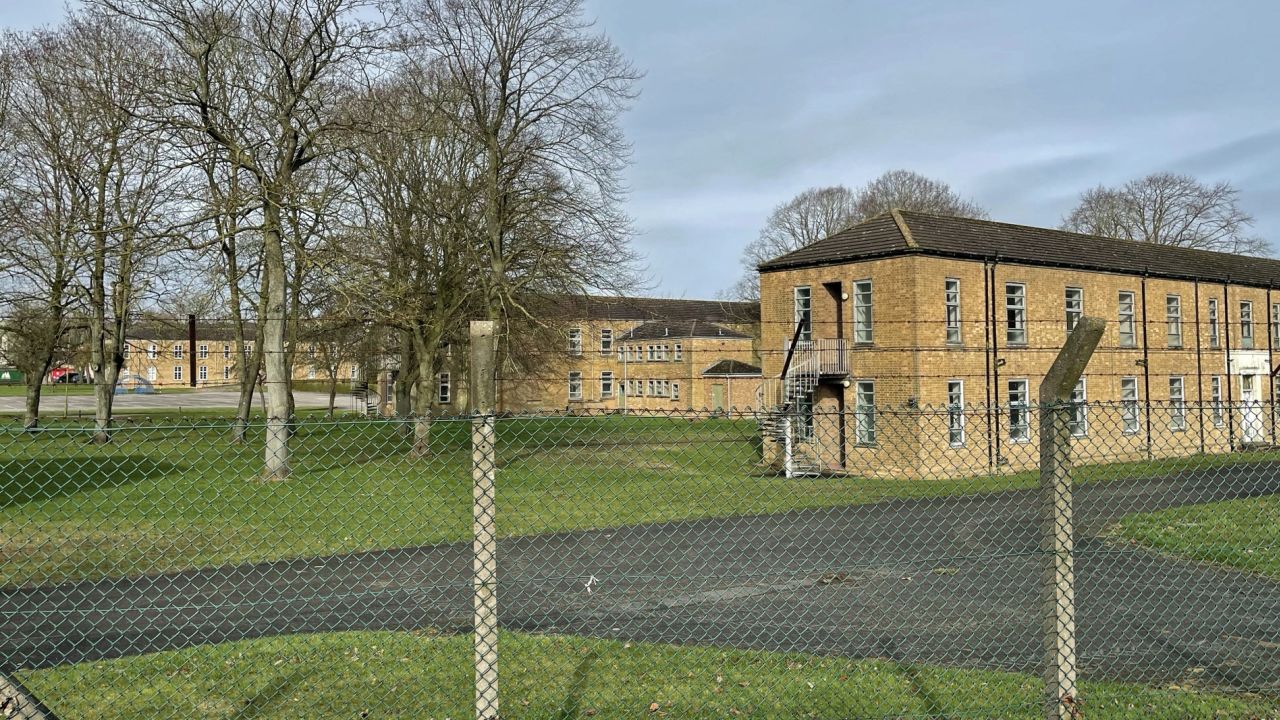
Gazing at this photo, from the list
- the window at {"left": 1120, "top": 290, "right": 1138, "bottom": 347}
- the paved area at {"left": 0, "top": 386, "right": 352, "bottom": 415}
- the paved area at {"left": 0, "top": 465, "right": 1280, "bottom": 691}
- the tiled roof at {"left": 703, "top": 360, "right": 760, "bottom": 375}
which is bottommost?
the paved area at {"left": 0, "top": 465, "right": 1280, "bottom": 691}

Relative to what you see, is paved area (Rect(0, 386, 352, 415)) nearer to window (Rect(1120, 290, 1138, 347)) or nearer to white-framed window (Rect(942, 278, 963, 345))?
white-framed window (Rect(942, 278, 963, 345))

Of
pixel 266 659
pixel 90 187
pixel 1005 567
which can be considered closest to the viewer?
pixel 266 659

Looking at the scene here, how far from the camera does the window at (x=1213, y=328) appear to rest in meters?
34.4

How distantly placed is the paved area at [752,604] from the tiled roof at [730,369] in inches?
1629

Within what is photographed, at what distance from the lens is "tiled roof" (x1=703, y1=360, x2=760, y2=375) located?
56.1 metres

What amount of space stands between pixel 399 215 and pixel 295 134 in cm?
917

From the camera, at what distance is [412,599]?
1038 centimetres

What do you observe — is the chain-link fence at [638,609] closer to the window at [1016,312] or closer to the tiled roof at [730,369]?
the window at [1016,312]

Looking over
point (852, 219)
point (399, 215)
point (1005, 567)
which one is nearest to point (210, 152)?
point (399, 215)

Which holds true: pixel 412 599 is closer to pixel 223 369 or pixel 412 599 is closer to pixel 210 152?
pixel 210 152

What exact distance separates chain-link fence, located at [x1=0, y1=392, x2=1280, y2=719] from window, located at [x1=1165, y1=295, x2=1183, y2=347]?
18058mm

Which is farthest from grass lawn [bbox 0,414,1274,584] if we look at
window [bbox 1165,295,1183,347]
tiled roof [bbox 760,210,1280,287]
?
window [bbox 1165,295,1183,347]

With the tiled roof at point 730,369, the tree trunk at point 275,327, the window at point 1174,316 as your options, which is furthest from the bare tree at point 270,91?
the tiled roof at point 730,369

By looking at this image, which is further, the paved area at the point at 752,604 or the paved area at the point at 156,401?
the paved area at the point at 156,401
